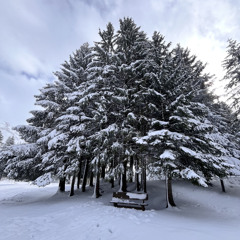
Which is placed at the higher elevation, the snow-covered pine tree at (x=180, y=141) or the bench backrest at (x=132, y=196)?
the snow-covered pine tree at (x=180, y=141)

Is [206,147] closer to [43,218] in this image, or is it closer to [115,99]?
[115,99]

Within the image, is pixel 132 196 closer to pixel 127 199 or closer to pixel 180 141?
pixel 127 199

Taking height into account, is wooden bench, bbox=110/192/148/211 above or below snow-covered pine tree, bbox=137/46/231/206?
below

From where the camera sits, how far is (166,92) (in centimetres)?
1109

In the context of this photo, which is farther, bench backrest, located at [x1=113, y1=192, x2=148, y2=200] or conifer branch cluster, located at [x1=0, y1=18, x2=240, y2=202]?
conifer branch cluster, located at [x1=0, y1=18, x2=240, y2=202]

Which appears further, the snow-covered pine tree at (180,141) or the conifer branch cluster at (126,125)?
the conifer branch cluster at (126,125)

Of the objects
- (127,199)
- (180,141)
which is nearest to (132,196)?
(127,199)

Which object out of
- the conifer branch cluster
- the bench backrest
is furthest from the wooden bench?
the conifer branch cluster

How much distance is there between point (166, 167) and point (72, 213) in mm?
5268

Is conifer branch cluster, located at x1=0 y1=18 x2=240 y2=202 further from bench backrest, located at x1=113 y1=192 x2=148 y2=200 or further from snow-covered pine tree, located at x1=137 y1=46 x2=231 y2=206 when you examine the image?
bench backrest, located at x1=113 y1=192 x2=148 y2=200

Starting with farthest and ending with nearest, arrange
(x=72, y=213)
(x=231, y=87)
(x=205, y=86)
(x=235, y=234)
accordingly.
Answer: (x=205, y=86) → (x=231, y=87) → (x=72, y=213) → (x=235, y=234)

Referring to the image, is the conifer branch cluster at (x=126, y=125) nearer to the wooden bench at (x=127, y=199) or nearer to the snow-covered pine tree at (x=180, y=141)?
the snow-covered pine tree at (x=180, y=141)

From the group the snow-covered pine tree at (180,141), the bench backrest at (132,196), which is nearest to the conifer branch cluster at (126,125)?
the snow-covered pine tree at (180,141)

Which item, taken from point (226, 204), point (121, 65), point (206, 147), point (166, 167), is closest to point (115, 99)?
point (121, 65)
